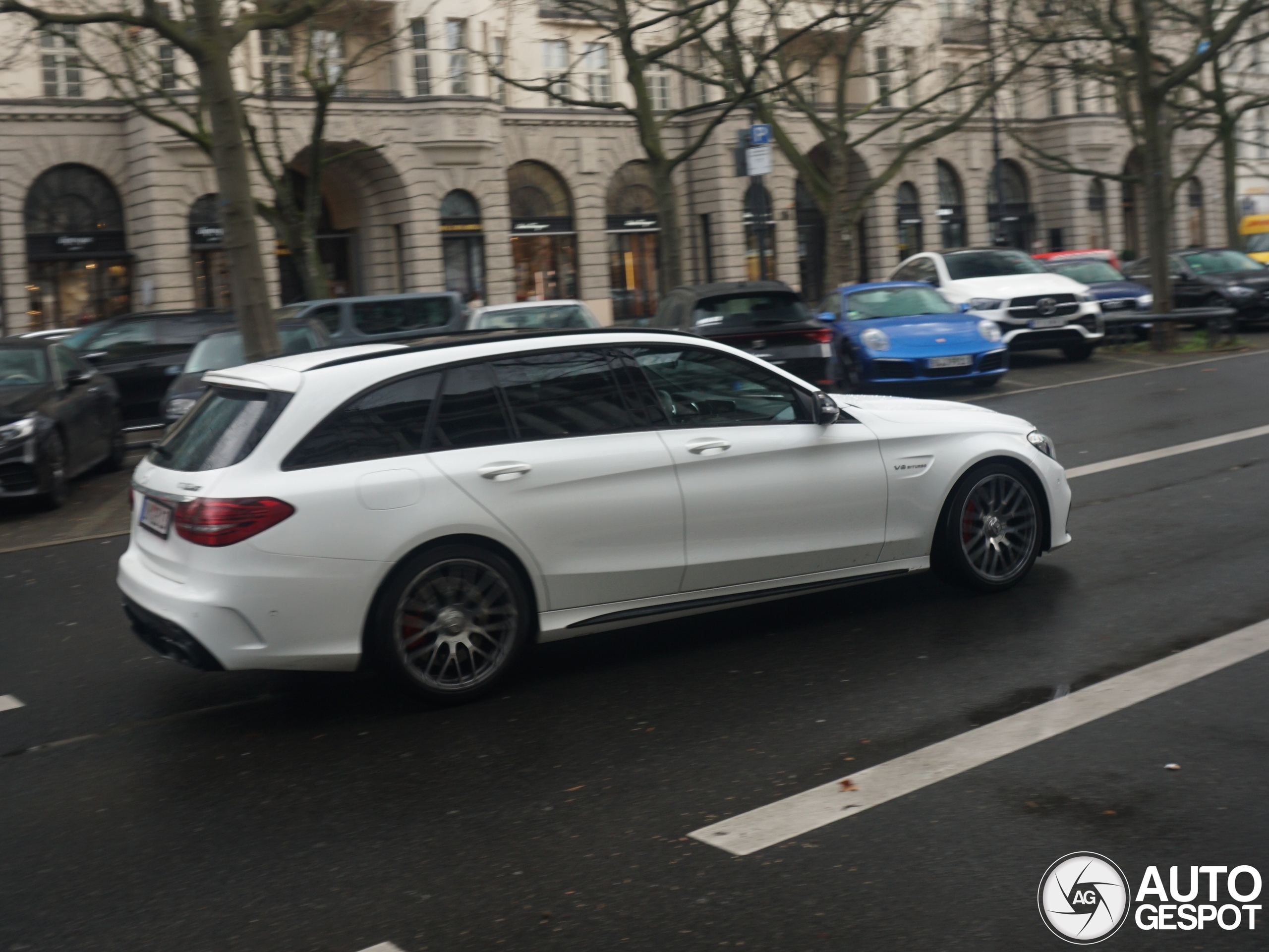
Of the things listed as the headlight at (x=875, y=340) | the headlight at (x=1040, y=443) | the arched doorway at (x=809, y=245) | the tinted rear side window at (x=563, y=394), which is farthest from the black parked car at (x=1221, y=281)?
the arched doorway at (x=809, y=245)

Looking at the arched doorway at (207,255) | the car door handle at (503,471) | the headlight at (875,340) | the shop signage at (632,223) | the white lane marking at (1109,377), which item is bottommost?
the white lane marking at (1109,377)

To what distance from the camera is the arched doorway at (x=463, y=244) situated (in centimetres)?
3931

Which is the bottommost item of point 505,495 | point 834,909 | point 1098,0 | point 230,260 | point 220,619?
point 834,909

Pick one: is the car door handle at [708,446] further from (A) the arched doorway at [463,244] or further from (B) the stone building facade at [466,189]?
(A) the arched doorway at [463,244]

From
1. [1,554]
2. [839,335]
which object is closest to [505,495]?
[1,554]

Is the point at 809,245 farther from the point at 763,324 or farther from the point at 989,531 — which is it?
the point at 989,531

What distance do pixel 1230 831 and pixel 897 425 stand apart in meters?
3.07

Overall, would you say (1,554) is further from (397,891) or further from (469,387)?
(397,891)

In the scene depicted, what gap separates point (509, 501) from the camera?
5703mm

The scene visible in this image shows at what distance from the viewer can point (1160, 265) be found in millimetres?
21781

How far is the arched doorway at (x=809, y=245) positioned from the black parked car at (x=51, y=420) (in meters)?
35.6

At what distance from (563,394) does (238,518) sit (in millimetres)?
1492

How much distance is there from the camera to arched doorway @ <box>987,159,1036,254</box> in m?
53.7

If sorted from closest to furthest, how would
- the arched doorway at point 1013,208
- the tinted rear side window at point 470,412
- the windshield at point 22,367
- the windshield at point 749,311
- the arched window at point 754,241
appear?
the tinted rear side window at point 470,412
the windshield at point 22,367
the windshield at point 749,311
the arched window at point 754,241
the arched doorway at point 1013,208
